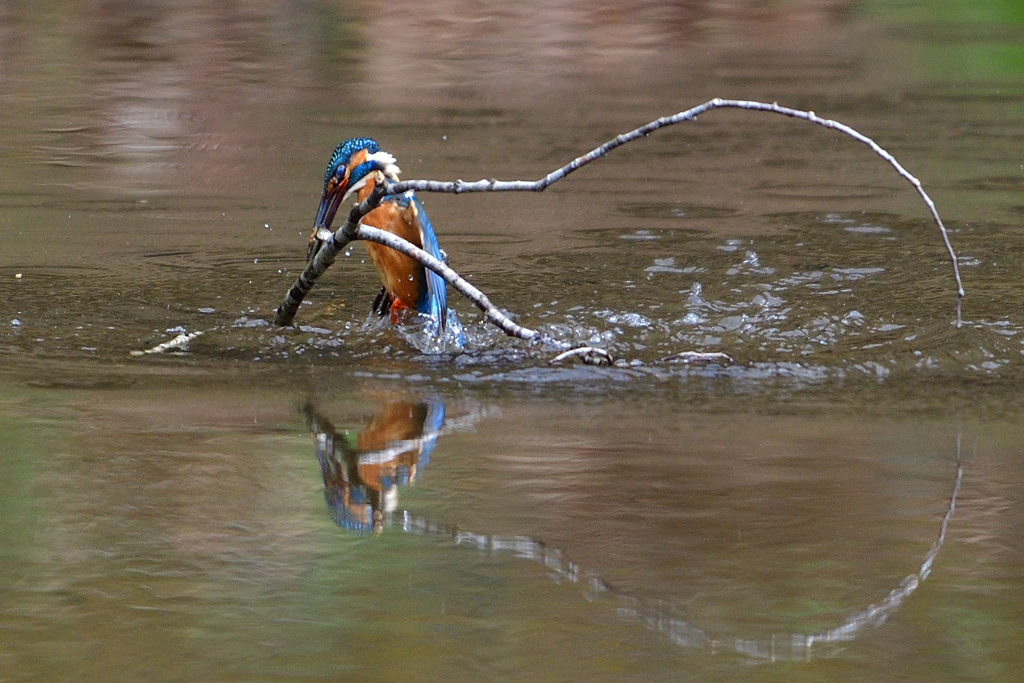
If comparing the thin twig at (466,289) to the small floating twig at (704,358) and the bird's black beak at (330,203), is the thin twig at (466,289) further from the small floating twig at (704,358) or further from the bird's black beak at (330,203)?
the bird's black beak at (330,203)

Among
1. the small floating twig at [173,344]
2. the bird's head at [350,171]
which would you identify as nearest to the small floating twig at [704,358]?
the bird's head at [350,171]

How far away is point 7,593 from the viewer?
9.24 feet

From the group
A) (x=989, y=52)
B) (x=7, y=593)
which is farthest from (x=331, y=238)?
(x=989, y=52)

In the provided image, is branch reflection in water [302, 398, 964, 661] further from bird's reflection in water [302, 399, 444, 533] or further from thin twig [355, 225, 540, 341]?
thin twig [355, 225, 540, 341]

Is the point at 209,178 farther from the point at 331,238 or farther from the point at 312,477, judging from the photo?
the point at 312,477

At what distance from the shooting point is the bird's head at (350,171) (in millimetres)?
5383

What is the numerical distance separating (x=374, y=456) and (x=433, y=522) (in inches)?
21.4

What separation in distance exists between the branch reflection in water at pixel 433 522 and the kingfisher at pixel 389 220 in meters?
1.13

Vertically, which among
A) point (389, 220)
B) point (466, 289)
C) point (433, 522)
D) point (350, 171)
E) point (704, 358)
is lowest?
point (433, 522)

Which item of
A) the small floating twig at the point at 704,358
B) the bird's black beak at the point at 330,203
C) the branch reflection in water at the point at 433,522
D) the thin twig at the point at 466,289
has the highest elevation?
the bird's black beak at the point at 330,203

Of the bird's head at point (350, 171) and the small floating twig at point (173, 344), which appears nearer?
the small floating twig at point (173, 344)

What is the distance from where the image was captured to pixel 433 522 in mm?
3195

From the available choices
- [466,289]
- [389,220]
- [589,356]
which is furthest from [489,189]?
[389,220]

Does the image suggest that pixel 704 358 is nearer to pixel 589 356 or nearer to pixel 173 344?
pixel 589 356
